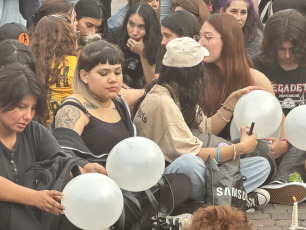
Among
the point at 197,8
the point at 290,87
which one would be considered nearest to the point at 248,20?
the point at 197,8

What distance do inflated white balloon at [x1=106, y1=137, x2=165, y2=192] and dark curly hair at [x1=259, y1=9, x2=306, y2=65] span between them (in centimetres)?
251

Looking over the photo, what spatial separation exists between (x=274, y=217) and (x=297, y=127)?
758 millimetres

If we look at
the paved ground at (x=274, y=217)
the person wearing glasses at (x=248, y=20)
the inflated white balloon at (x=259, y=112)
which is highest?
the person wearing glasses at (x=248, y=20)

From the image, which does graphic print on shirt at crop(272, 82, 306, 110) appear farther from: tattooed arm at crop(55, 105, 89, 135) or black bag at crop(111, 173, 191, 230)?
tattooed arm at crop(55, 105, 89, 135)

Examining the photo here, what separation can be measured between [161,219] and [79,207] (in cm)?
105

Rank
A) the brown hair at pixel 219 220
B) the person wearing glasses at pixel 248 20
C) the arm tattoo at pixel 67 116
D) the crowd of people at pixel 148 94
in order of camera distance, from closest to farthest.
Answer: the brown hair at pixel 219 220, the crowd of people at pixel 148 94, the arm tattoo at pixel 67 116, the person wearing glasses at pixel 248 20

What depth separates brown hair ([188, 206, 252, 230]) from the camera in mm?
3441

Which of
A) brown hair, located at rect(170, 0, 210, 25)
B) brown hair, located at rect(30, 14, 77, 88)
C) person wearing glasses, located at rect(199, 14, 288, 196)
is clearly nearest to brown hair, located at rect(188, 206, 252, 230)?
person wearing glasses, located at rect(199, 14, 288, 196)

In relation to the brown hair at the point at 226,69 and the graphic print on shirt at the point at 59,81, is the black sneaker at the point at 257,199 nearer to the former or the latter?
the brown hair at the point at 226,69

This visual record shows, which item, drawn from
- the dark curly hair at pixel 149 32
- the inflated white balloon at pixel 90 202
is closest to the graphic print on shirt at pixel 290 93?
the dark curly hair at pixel 149 32

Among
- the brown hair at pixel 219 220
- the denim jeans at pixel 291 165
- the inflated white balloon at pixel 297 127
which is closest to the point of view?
the brown hair at pixel 219 220

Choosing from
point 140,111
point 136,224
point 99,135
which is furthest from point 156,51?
point 136,224

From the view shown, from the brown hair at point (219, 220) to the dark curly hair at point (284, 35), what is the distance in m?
3.61

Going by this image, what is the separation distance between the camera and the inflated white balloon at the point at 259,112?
5.76m
